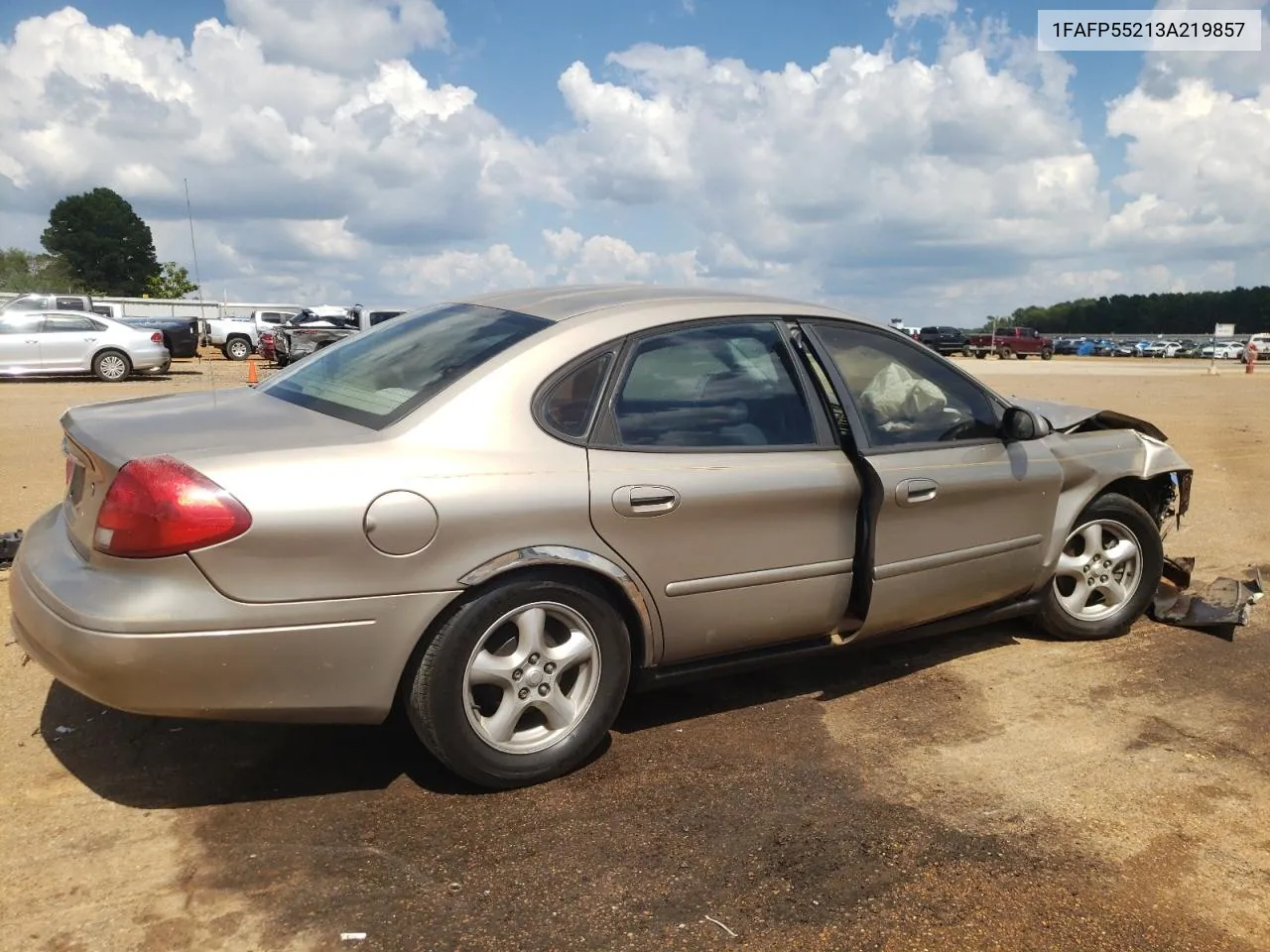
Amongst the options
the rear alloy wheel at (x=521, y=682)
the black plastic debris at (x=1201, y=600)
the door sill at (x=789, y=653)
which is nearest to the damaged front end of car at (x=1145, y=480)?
the black plastic debris at (x=1201, y=600)

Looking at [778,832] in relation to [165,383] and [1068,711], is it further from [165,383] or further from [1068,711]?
[165,383]

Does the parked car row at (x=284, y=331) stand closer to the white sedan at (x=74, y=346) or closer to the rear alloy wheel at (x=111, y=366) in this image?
the white sedan at (x=74, y=346)

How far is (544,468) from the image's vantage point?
3193mm

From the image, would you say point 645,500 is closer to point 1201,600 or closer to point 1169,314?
point 1201,600

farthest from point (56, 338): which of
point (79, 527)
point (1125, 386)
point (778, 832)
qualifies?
point (1125, 386)

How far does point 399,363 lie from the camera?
3.65m

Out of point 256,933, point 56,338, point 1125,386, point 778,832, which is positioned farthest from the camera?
point 1125,386

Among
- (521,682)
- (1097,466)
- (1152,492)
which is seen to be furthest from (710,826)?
(1152,492)

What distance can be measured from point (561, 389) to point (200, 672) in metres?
1.36

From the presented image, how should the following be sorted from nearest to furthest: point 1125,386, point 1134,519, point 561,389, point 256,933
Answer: point 256,933 < point 561,389 < point 1134,519 < point 1125,386

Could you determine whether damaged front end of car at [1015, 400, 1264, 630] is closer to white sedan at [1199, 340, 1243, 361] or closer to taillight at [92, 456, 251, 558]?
taillight at [92, 456, 251, 558]

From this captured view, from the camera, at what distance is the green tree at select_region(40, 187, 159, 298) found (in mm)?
79438

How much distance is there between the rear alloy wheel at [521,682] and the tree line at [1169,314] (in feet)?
429

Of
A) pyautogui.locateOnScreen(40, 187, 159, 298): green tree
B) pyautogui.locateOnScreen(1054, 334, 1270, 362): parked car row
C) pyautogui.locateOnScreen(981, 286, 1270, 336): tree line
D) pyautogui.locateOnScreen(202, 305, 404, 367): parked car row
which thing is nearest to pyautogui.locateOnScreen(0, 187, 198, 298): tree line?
pyautogui.locateOnScreen(40, 187, 159, 298): green tree
